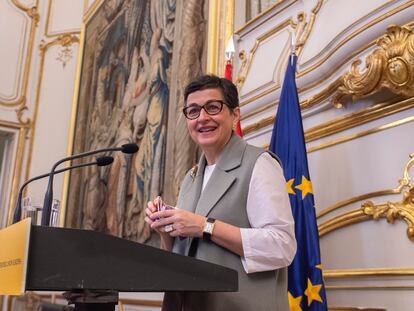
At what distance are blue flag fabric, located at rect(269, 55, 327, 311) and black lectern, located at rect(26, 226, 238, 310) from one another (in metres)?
1.25

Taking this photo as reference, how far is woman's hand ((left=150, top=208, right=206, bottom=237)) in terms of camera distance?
4.17ft

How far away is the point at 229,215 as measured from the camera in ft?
4.58

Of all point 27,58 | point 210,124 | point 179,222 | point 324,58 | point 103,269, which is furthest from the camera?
point 27,58

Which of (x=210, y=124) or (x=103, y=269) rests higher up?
(x=210, y=124)

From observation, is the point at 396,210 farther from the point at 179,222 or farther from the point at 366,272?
the point at 179,222

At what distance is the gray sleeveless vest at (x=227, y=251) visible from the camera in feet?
4.23

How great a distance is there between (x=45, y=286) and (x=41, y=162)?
25.4 ft

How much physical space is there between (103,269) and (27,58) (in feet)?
28.0

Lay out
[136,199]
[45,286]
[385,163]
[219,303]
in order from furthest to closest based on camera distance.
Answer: [136,199], [385,163], [219,303], [45,286]

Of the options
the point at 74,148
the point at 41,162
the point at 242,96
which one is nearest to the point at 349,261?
the point at 242,96

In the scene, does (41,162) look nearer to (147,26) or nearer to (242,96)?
(147,26)

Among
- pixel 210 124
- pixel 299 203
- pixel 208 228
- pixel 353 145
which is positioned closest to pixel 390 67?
pixel 353 145

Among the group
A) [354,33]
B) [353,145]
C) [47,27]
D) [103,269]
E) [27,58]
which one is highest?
[47,27]

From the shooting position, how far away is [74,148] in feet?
22.9
